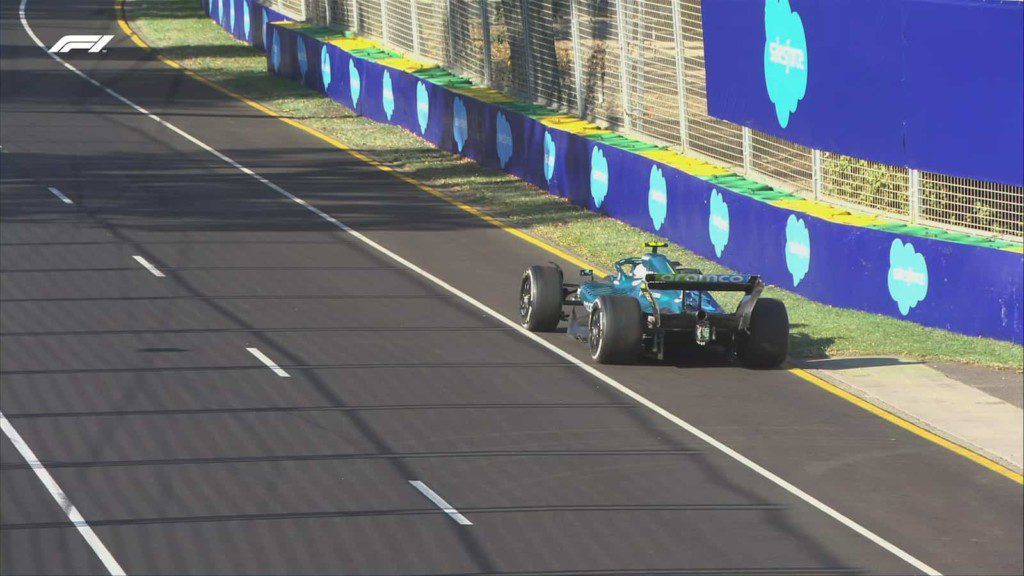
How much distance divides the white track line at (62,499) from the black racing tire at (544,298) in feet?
18.8

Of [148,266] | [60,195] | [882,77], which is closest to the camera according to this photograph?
[882,77]

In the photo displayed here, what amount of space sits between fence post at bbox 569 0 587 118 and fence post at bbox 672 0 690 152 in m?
3.39

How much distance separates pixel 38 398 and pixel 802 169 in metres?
9.96

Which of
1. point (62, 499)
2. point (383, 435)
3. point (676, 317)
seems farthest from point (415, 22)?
point (62, 499)

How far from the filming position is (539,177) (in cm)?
2625

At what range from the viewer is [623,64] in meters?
24.7

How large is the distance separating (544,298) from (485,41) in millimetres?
14160

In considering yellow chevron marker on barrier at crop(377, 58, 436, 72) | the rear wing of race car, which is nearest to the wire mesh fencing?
yellow chevron marker on barrier at crop(377, 58, 436, 72)

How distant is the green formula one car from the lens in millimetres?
15422

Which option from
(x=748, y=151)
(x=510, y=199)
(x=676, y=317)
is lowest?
(x=510, y=199)

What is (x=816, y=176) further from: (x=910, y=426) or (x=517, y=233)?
(x=910, y=426)

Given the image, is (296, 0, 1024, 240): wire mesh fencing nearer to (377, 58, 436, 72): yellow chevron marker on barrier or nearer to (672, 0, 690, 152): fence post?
(672, 0, 690, 152): fence post

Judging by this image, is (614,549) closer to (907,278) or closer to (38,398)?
(38,398)

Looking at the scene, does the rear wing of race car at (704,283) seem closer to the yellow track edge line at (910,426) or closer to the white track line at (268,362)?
the yellow track edge line at (910,426)
